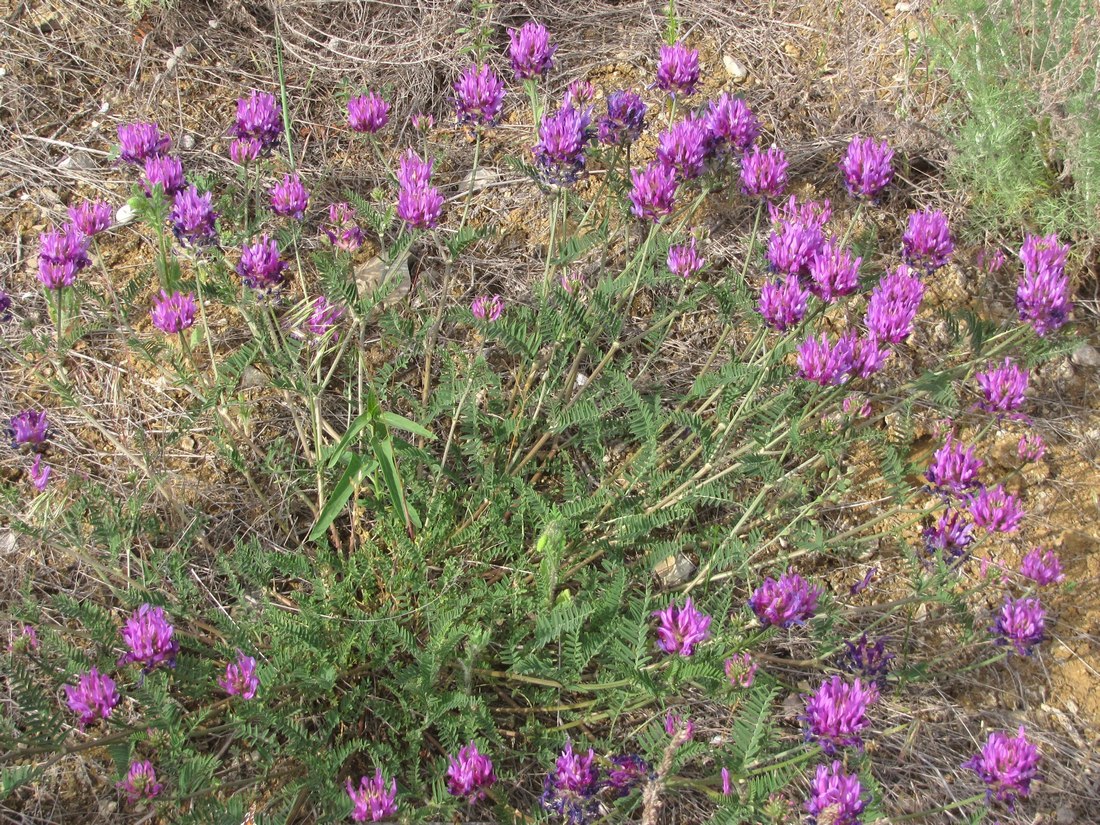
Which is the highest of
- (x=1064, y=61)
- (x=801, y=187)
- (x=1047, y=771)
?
(x=1064, y=61)

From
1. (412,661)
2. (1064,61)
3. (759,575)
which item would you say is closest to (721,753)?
(759,575)

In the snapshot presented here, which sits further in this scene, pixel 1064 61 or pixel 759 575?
pixel 1064 61

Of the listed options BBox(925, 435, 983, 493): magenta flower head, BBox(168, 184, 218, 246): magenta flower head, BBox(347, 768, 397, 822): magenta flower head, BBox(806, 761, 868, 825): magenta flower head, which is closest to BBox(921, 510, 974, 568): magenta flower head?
BBox(925, 435, 983, 493): magenta flower head

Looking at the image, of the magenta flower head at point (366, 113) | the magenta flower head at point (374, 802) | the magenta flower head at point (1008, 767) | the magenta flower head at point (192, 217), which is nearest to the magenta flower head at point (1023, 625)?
the magenta flower head at point (1008, 767)

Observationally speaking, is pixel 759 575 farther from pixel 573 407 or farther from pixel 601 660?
pixel 573 407

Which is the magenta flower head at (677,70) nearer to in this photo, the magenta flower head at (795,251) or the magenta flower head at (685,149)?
the magenta flower head at (685,149)

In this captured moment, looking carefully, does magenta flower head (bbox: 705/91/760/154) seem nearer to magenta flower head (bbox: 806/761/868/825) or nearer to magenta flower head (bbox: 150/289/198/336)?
magenta flower head (bbox: 150/289/198/336)

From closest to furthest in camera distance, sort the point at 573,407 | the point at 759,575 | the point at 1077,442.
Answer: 1. the point at 573,407
2. the point at 759,575
3. the point at 1077,442

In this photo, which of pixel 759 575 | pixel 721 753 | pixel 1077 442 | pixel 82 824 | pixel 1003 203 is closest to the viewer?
pixel 721 753
